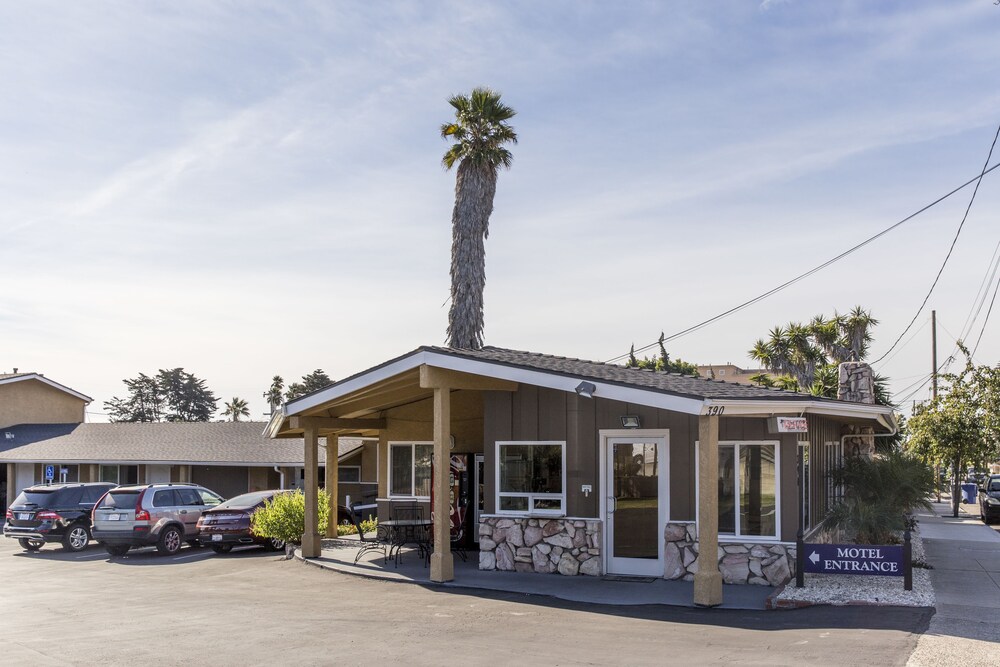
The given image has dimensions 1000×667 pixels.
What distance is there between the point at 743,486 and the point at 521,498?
3.62 meters

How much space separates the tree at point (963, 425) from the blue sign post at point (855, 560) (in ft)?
65.8

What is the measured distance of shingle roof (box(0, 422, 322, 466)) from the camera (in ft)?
107

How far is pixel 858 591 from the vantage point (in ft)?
40.4

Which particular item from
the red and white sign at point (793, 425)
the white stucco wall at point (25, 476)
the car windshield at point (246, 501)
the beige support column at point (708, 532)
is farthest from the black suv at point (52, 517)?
the red and white sign at point (793, 425)

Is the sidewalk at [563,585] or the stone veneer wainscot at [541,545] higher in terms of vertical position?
the stone veneer wainscot at [541,545]

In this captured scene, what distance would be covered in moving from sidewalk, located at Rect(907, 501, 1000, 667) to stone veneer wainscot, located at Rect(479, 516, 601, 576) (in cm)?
497

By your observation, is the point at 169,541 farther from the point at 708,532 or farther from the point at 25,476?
the point at 25,476

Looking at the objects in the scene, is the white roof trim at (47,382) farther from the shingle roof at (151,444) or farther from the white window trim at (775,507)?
the white window trim at (775,507)

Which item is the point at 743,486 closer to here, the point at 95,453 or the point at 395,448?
the point at 395,448

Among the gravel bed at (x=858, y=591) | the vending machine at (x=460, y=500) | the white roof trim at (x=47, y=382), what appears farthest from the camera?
the white roof trim at (x=47, y=382)

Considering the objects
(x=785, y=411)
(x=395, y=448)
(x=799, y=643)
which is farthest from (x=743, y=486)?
(x=395, y=448)

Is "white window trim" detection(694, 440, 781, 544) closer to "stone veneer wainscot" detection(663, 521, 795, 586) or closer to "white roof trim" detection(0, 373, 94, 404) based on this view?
"stone veneer wainscot" detection(663, 521, 795, 586)

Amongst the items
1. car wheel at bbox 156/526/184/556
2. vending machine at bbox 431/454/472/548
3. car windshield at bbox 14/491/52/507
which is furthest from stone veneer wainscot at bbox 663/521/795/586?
car windshield at bbox 14/491/52/507

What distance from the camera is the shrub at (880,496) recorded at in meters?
14.5
